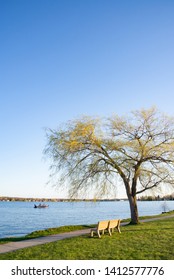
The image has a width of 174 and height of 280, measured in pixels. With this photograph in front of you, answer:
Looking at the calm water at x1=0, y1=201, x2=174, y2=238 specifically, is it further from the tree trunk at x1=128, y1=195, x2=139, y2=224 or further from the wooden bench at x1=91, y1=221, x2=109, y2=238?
the wooden bench at x1=91, y1=221, x2=109, y2=238

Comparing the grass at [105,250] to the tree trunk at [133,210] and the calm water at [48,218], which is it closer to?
the calm water at [48,218]

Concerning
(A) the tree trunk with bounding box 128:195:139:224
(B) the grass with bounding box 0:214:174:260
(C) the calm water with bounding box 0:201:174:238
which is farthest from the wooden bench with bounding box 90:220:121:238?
(A) the tree trunk with bounding box 128:195:139:224

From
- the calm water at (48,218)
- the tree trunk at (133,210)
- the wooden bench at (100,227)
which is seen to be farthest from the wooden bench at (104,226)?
the tree trunk at (133,210)

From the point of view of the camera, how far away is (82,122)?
832 inches

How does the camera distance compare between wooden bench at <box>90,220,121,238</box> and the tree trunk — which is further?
the tree trunk

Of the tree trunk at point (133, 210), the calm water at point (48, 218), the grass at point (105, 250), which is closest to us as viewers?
the grass at point (105, 250)

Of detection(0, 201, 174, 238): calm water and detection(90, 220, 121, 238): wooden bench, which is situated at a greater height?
detection(90, 220, 121, 238): wooden bench

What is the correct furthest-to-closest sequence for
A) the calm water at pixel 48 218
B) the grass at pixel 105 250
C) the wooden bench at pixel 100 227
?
the calm water at pixel 48 218 → the wooden bench at pixel 100 227 → the grass at pixel 105 250

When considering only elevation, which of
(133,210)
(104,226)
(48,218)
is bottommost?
(48,218)

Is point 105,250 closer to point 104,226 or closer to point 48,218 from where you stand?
point 104,226

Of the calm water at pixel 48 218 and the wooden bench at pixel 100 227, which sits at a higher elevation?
the wooden bench at pixel 100 227

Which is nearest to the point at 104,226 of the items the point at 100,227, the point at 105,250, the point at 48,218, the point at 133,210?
the point at 100,227
